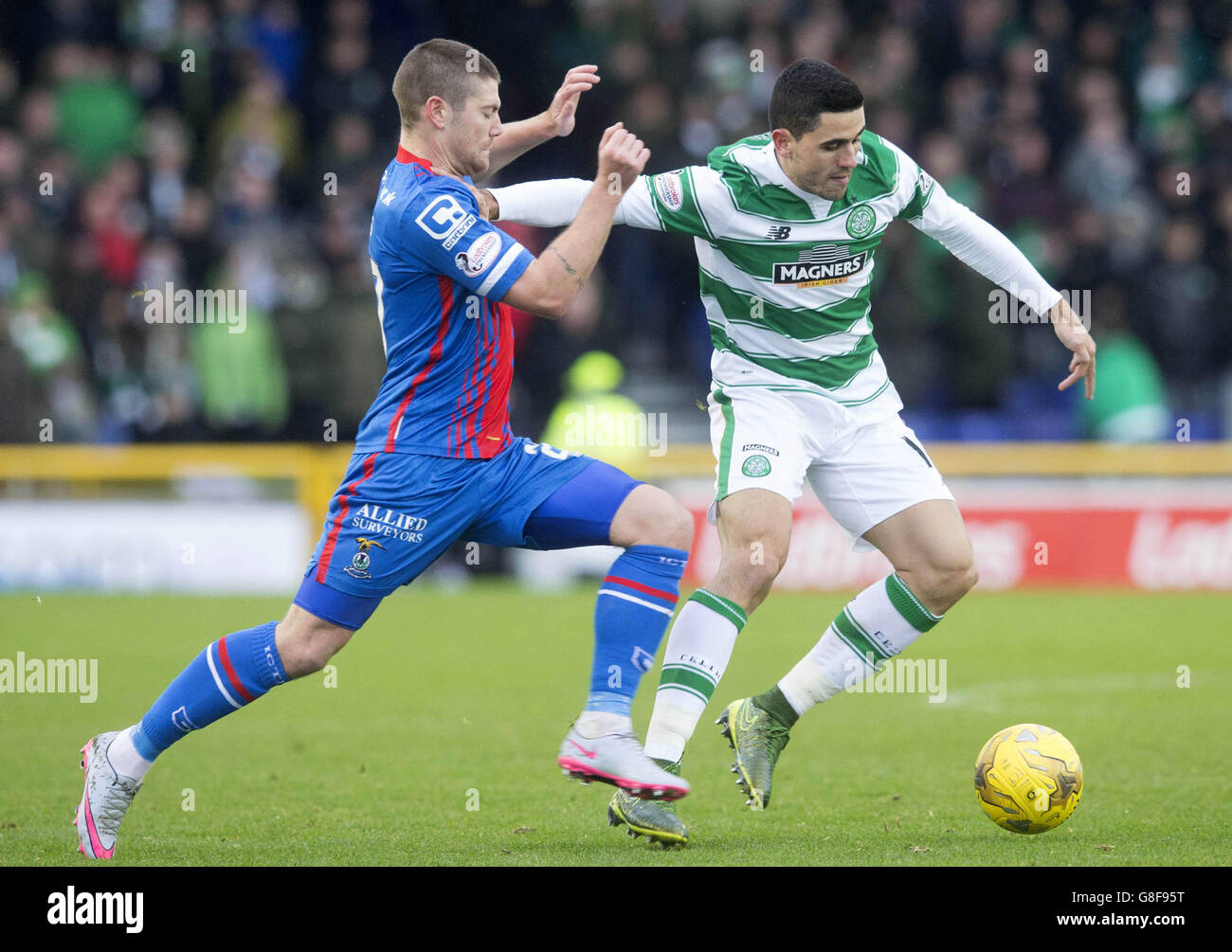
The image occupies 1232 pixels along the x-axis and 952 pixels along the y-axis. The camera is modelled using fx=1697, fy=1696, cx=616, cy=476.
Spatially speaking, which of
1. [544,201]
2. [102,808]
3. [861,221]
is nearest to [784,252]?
[861,221]

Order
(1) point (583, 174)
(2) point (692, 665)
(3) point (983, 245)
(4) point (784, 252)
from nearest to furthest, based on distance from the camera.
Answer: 1. (2) point (692, 665)
2. (4) point (784, 252)
3. (3) point (983, 245)
4. (1) point (583, 174)

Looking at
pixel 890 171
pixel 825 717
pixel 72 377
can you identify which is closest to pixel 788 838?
pixel 890 171

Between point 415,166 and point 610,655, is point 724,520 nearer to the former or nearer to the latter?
point 610,655

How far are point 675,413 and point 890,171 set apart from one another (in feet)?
29.7

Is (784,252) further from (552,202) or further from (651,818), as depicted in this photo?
(651,818)

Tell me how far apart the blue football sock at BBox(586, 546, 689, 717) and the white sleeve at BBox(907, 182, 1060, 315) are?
1795 mm

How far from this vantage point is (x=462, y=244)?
5.01m

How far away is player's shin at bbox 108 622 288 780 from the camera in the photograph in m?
5.22

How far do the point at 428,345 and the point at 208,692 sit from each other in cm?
127

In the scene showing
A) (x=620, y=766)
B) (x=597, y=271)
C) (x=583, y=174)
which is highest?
(x=583, y=174)

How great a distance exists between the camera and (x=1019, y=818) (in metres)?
5.49

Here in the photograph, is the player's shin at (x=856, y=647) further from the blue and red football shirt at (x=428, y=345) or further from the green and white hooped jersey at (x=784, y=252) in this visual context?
the blue and red football shirt at (x=428, y=345)

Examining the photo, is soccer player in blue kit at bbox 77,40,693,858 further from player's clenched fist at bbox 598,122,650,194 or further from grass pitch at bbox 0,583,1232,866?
grass pitch at bbox 0,583,1232,866

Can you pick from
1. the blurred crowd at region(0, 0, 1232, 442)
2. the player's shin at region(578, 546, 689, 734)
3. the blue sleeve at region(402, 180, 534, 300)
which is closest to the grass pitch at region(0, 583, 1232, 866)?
the player's shin at region(578, 546, 689, 734)
